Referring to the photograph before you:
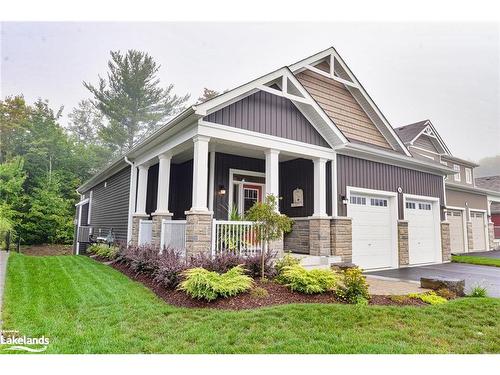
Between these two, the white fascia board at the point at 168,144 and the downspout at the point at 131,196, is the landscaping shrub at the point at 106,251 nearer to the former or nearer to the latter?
the downspout at the point at 131,196

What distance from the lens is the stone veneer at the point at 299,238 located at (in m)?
8.58

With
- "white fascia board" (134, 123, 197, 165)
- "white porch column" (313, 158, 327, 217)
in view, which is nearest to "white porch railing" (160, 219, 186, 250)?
"white fascia board" (134, 123, 197, 165)

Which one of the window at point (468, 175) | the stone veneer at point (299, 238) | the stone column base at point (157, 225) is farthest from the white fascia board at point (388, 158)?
the window at point (468, 175)

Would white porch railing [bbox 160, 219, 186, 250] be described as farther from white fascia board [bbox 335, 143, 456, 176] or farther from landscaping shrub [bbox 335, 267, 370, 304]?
white fascia board [bbox 335, 143, 456, 176]

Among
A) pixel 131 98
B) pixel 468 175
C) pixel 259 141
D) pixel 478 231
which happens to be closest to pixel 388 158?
pixel 259 141

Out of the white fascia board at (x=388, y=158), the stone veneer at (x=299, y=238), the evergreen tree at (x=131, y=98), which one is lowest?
the stone veneer at (x=299, y=238)

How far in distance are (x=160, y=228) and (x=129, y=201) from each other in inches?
110

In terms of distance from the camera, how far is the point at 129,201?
400 inches

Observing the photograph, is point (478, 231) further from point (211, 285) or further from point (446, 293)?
point (211, 285)

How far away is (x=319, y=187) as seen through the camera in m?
8.30

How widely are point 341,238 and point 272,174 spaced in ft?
8.56

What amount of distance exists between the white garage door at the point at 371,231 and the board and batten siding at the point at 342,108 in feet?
6.53
